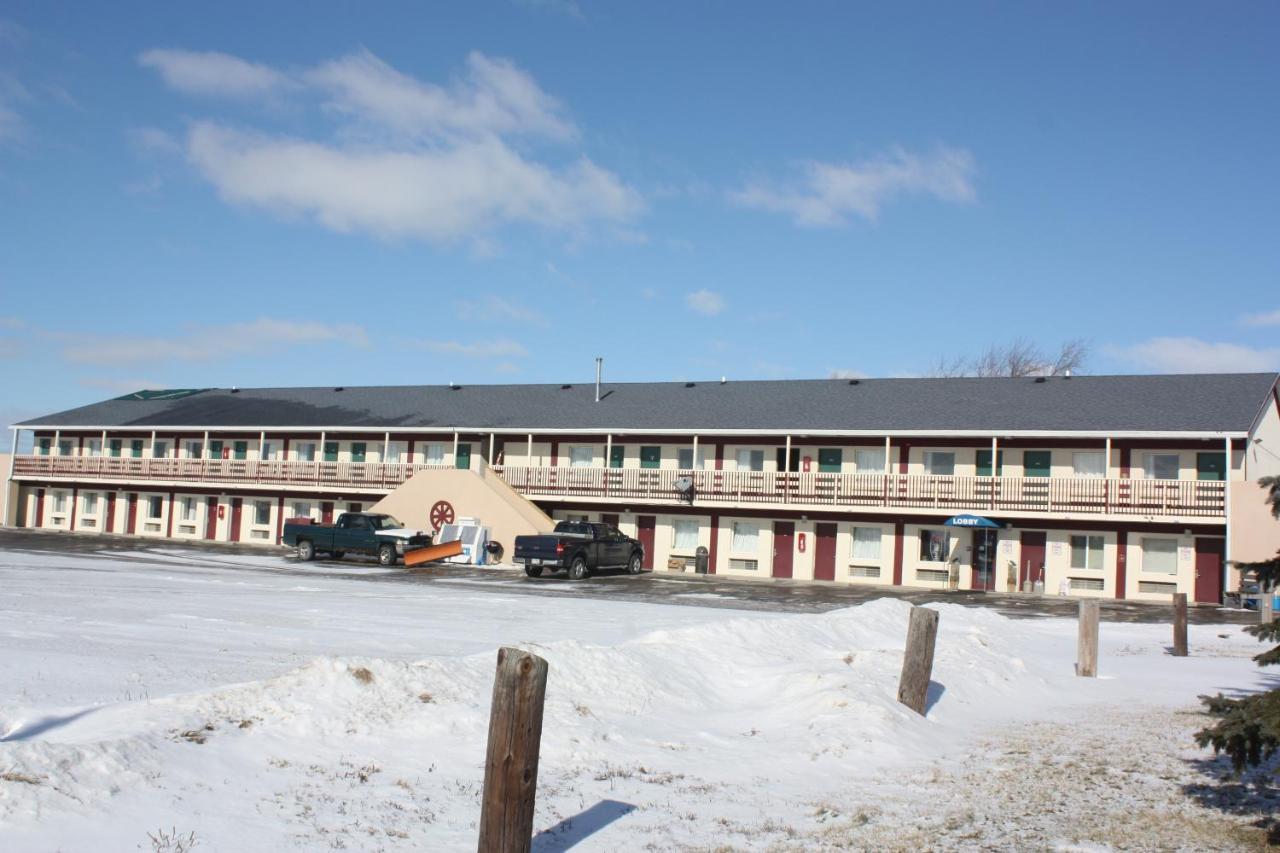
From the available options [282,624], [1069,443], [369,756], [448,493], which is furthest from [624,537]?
[369,756]

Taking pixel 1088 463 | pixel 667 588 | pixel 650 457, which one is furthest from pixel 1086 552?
pixel 650 457

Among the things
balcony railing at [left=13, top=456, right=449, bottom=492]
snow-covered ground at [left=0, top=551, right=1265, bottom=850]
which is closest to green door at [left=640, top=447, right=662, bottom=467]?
balcony railing at [left=13, top=456, right=449, bottom=492]

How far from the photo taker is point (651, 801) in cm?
851

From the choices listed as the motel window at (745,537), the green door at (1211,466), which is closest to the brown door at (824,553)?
the motel window at (745,537)

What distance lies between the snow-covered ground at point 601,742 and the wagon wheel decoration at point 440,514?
24.4 metres

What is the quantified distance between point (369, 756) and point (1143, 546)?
32.7 m

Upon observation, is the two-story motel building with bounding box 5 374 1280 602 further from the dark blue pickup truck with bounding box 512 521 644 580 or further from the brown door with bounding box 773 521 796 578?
the dark blue pickup truck with bounding box 512 521 644 580

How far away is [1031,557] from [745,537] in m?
10.1

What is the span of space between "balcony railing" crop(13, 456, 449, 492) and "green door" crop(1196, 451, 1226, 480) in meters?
26.8

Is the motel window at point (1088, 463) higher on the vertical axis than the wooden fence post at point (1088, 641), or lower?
higher

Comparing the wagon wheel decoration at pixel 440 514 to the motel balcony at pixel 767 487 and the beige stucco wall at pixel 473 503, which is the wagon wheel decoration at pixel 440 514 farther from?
the motel balcony at pixel 767 487

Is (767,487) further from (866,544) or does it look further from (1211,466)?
(1211,466)

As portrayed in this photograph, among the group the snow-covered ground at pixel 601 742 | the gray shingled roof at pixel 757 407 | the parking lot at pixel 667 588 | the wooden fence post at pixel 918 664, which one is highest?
the gray shingled roof at pixel 757 407

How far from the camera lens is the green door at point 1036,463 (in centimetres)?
3828
